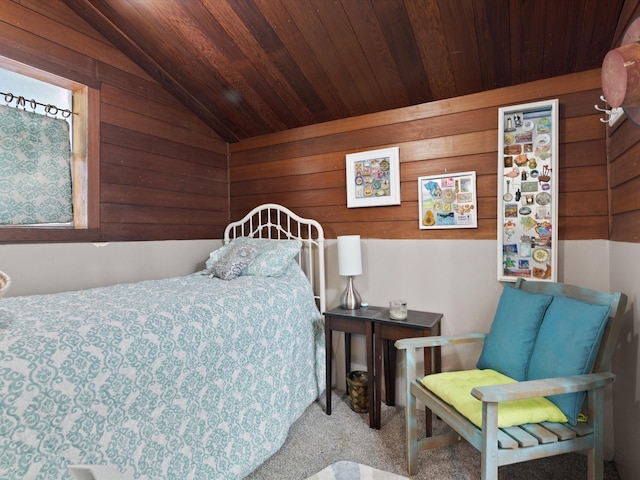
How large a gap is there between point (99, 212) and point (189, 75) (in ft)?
3.89

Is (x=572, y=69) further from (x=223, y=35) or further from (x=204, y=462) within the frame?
(x=204, y=462)

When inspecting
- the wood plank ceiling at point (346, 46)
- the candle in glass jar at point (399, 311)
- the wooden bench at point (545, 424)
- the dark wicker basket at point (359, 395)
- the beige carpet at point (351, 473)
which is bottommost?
the dark wicker basket at point (359, 395)

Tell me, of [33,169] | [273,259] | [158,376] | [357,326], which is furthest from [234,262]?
[33,169]

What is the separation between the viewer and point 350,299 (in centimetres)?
236

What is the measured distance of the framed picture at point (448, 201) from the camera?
84.0 inches

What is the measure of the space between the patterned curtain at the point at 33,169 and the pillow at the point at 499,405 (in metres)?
2.43

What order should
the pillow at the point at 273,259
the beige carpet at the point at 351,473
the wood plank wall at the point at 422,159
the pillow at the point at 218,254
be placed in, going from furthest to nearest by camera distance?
the pillow at the point at 218,254 < the pillow at the point at 273,259 < the wood plank wall at the point at 422,159 < the beige carpet at the point at 351,473

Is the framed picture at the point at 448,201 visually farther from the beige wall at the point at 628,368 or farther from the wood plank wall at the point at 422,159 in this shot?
the beige wall at the point at 628,368

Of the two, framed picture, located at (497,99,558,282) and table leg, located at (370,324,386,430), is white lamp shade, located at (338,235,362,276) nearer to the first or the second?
table leg, located at (370,324,386,430)

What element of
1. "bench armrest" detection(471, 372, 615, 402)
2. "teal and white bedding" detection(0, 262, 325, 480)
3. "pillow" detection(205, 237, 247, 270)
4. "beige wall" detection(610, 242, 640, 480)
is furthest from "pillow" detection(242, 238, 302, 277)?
"beige wall" detection(610, 242, 640, 480)

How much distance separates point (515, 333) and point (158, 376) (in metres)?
1.62

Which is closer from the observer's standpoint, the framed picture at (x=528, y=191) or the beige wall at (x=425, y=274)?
the beige wall at (x=425, y=274)

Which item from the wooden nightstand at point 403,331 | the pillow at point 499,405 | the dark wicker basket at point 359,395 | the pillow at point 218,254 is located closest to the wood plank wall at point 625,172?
the pillow at point 499,405

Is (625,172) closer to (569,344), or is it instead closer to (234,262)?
(569,344)
